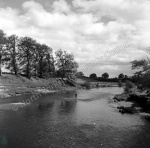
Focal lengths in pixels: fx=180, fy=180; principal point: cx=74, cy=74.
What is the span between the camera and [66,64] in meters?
124

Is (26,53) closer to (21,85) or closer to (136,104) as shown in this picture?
(21,85)

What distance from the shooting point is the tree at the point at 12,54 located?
83.6 metres

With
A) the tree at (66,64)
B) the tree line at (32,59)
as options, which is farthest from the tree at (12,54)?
the tree at (66,64)

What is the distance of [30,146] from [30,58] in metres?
79.3

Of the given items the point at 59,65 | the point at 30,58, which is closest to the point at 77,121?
the point at 30,58

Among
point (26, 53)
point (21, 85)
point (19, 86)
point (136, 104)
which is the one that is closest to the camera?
point (136, 104)

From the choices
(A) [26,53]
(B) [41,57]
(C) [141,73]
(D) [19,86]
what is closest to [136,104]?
(C) [141,73]

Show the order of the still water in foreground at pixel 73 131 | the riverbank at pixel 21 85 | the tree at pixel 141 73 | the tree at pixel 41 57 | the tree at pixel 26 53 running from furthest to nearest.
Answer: the tree at pixel 41 57
the tree at pixel 26 53
the riverbank at pixel 21 85
the tree at pixel 141 73
the still water in foreground at pixel 73 131

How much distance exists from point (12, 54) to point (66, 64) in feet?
150

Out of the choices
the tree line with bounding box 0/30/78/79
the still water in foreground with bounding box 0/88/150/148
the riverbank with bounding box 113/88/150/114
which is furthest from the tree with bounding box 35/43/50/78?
the still water in foreground with bounding box 0/88/150/148

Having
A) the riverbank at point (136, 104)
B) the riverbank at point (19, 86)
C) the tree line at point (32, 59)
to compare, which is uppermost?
the tree line at point (32, 59)

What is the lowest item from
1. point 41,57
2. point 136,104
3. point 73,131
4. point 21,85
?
point 73,131

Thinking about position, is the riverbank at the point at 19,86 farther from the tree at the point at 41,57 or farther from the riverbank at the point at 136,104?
the riverbank at the point at 136,104

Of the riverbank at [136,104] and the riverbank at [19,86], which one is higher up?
the riverbank at [19,86]
